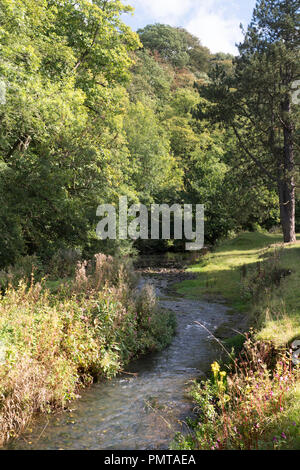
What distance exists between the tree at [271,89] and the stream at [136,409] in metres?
16.1

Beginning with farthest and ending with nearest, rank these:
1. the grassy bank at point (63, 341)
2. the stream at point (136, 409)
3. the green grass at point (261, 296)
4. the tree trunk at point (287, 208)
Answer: the tree trunk at point (287, 208) → the green grass at point (261, 296) → the grassy bank at point (63, 341) → the stream at point (136, 409)

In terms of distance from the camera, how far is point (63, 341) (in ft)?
25.5

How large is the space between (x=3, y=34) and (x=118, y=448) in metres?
14.6

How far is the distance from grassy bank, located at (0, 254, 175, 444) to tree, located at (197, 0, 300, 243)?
1613 centimetres

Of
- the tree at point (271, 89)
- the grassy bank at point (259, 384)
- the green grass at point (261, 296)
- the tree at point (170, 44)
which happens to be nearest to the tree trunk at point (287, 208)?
the tree at point (271, 89)

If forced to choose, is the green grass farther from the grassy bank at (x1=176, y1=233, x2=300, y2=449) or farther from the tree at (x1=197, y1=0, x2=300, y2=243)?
the tree at (x1=197, y1=0, x2=300, y2=243)

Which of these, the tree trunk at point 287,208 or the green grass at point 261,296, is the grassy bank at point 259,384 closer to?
Result: the green grass at point 261,296

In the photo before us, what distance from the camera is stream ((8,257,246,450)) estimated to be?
5.80 m

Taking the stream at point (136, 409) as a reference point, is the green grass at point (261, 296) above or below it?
above

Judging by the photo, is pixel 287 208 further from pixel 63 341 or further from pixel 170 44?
pixel 170 44

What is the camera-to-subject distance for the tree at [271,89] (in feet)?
70.9

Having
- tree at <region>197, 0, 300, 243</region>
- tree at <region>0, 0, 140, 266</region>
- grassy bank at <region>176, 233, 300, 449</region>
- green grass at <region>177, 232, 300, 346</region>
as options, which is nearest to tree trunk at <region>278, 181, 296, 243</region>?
tree at <region>197, 0, 300, 243</region>

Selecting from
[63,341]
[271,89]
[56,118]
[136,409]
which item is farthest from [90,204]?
[136,409]
